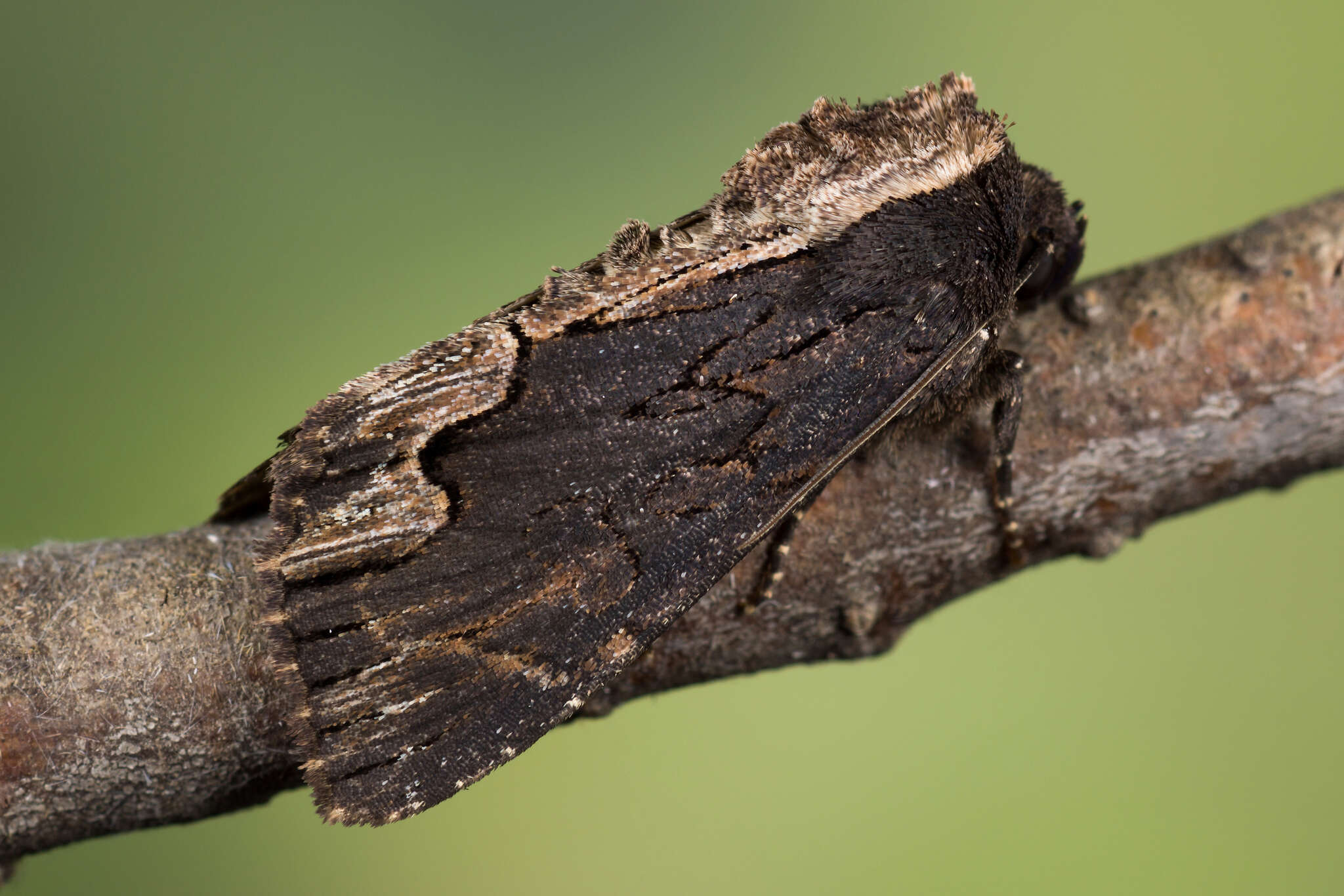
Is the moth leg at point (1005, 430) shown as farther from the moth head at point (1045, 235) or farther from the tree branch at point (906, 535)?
the moth head at point (1045, 235)

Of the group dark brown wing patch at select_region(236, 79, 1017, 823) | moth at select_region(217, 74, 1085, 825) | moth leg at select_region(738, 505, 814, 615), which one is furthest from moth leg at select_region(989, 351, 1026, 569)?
moth leg at select_region(738, 505, 814, 615)

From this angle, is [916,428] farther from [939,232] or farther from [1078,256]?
[1078,256]

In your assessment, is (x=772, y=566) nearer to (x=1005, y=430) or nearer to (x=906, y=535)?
(x=906, y=535)

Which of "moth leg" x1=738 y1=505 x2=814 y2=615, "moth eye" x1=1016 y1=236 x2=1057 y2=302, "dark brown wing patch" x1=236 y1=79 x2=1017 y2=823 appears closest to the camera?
"dark brown wing patch" x1=236 y1=79 x2=1017 y2=823

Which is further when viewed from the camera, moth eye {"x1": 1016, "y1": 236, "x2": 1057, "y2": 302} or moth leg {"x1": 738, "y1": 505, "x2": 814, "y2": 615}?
moth eye {"x1": 1016, "y1": 236, "x2": 1057, "y2": 302}

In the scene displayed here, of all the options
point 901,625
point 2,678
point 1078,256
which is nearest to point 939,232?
point 1078,256

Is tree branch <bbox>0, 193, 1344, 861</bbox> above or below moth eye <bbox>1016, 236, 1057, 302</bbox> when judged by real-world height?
below

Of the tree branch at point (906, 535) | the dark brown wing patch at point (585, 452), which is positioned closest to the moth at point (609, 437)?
the dark brown wing patch at point (585, 452)

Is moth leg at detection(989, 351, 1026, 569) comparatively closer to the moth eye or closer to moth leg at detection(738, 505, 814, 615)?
the moth eye
